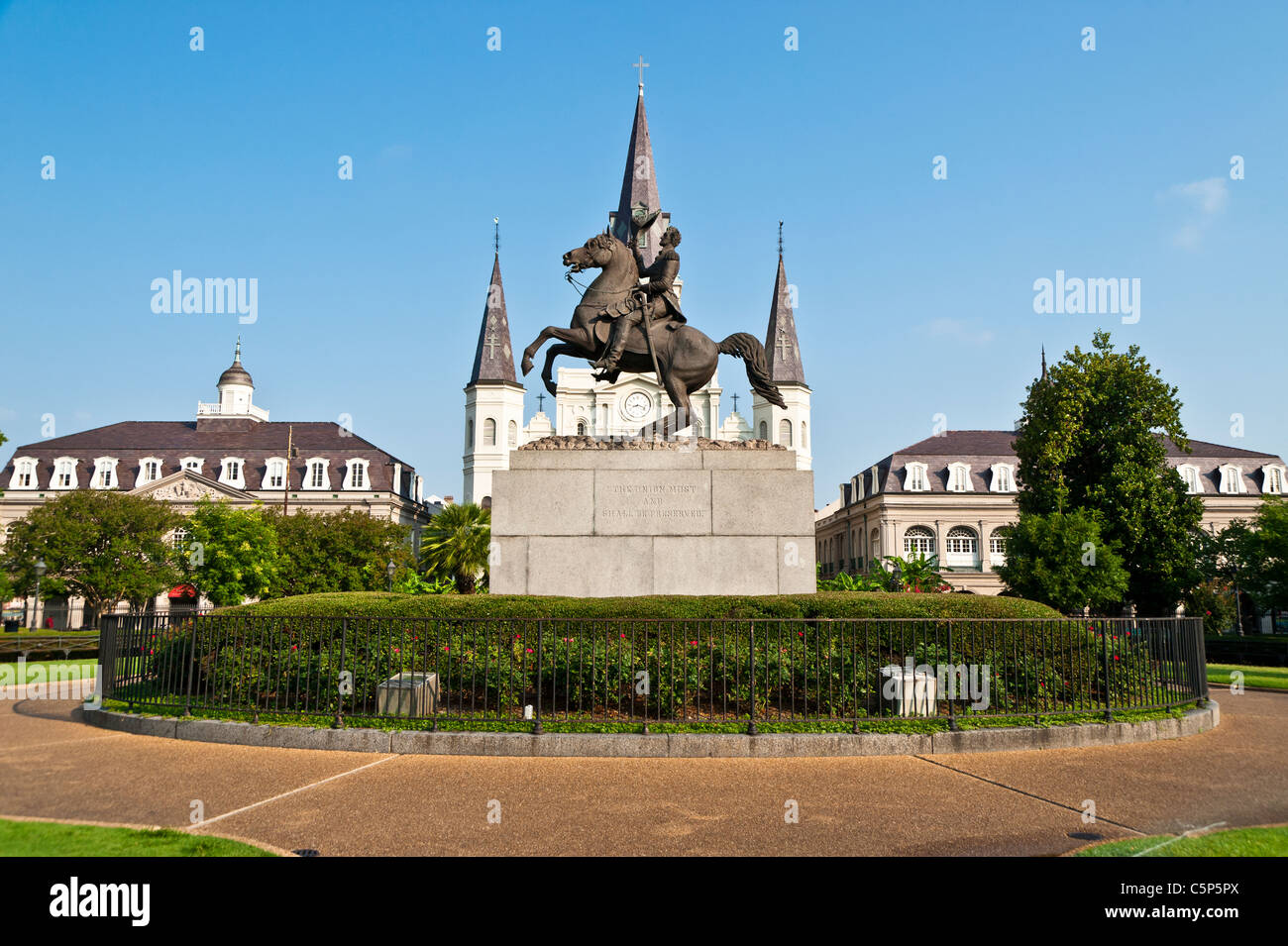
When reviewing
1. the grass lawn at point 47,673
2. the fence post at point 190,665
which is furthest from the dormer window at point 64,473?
the fence post at point 190,665

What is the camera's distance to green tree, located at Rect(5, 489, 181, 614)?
199 ft

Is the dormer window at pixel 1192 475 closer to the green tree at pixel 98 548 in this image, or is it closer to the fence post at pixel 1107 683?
the fence post at pixel 1107 683

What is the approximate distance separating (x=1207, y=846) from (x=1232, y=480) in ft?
282

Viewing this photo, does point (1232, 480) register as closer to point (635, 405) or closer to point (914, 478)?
point (914, 478)

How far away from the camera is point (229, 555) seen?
47.2 m

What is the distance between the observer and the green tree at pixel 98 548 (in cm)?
6066

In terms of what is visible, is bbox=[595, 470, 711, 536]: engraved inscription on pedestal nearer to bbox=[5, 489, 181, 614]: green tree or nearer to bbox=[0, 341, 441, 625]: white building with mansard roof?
bbox=[5, 489, 181, 614]: green tree

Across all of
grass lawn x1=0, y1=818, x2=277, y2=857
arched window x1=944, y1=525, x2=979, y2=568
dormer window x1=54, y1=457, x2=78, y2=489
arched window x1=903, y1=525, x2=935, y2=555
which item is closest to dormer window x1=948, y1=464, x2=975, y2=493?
arched window x1=944, y1=525, x2=979, y2=568

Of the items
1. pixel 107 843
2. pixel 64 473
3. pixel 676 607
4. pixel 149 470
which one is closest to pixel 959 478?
pixel 676 607

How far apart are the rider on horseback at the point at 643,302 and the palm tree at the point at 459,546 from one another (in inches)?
1038

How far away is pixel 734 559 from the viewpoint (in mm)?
13297

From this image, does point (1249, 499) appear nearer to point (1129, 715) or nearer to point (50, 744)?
point (1129, 715)
